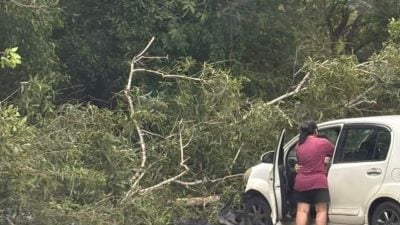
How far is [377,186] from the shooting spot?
791 centimetres

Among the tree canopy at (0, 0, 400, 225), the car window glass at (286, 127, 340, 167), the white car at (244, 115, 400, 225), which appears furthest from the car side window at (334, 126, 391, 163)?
the tree canopy at (0, 0, 400, 225)

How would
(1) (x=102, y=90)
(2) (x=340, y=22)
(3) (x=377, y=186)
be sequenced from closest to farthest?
(3) (x=377, y=186) → (1) (x=102, y=90) → (2) (x=340, y=22)

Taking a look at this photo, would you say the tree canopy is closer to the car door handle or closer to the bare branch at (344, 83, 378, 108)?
the bare branch at (344, 83, 378, 108)

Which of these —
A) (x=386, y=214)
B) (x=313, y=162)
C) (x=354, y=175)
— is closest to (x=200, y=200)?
(x=313, y=162)

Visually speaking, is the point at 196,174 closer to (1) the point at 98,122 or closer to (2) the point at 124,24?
(1) the point at 98,122

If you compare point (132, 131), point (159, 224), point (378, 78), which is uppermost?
point (378, 78)

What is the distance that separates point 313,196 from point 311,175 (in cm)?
27

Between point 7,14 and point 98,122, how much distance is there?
2.16m

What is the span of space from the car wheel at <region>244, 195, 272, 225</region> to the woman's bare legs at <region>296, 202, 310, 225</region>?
34.7 inches

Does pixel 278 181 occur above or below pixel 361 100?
below

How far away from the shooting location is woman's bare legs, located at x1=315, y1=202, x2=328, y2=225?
841 centimetres

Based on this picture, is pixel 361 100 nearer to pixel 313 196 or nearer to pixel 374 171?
pixel 313 196

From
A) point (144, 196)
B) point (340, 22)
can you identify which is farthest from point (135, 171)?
point (340, 22)

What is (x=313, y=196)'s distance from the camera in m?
8.47
